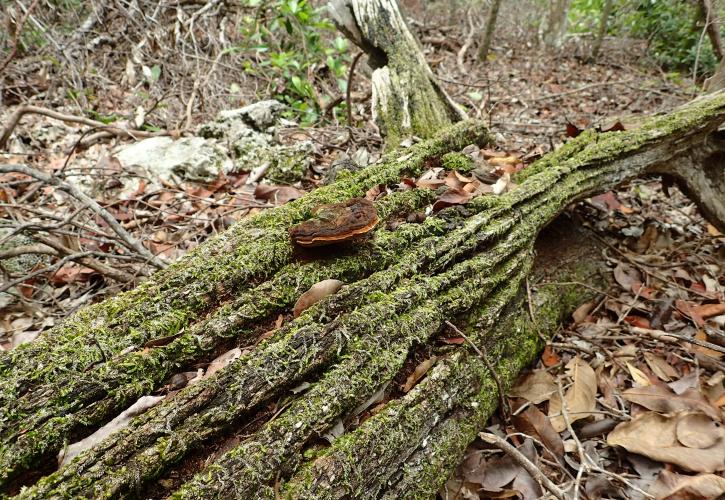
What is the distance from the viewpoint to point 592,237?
9.92 ft

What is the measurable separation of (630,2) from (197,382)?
13.5 metres

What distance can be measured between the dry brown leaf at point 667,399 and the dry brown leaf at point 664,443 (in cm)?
9

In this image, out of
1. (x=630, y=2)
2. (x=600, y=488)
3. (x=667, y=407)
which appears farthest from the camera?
(x=630, y=2)

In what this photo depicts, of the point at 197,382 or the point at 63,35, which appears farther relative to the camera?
the point at 63,35

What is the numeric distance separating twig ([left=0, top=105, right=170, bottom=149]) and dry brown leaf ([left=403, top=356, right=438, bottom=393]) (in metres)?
2.88

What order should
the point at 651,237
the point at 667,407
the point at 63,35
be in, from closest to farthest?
1. the point at 667,407
2. the point at 651,237
3. the point at 63,35

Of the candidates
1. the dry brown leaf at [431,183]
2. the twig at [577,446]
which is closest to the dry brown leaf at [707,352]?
the twig at [577,446]

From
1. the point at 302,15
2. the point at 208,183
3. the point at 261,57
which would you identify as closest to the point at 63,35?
the point at 261,57

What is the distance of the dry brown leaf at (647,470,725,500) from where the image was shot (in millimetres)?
1562

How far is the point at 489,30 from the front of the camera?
9.53m

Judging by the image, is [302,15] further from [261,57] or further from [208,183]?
[208,183]

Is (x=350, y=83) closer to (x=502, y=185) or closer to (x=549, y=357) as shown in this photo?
(x=502, y=185)

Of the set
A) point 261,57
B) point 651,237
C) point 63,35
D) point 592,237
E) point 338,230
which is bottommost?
point 651,237

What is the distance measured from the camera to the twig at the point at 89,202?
2.05 m
